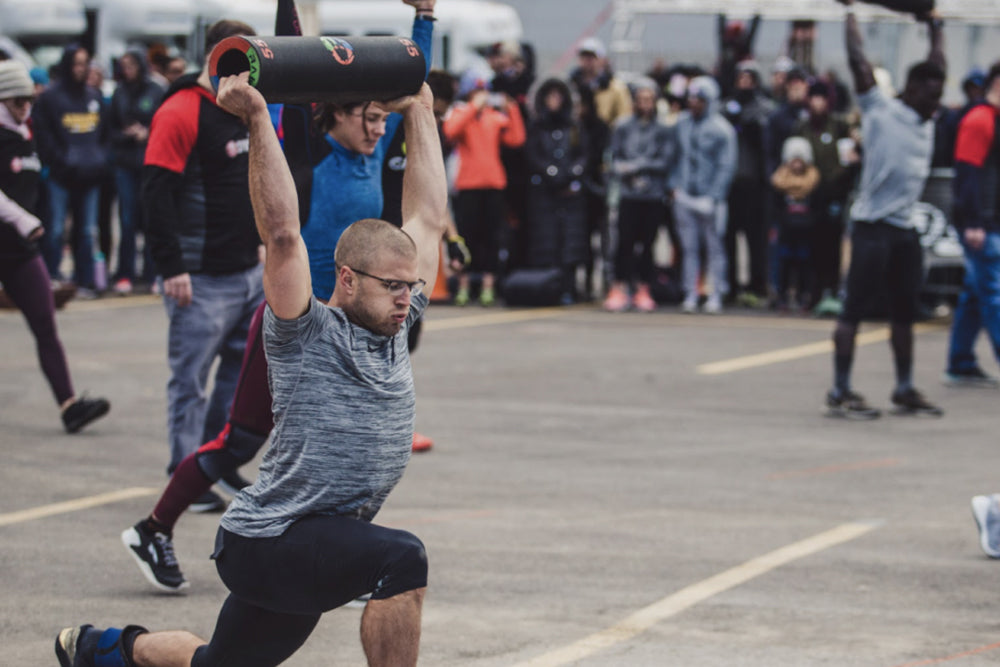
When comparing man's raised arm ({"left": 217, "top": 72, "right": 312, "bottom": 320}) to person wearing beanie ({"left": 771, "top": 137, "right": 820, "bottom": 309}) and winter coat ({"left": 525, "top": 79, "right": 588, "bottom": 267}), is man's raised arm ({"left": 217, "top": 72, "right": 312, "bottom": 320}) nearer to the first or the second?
person wearing beanie ({"left": 771, "top": 137, "right": 820, "bottom": 309})

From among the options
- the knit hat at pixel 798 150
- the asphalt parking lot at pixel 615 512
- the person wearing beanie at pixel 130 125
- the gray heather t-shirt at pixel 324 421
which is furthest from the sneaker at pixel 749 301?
the gray heather t-shirt at pixel 324 421

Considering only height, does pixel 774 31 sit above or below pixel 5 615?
above

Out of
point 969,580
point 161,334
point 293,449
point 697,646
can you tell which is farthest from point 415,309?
point 161,334

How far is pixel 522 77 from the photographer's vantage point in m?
16.1

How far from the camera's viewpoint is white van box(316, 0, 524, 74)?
23.7 meters

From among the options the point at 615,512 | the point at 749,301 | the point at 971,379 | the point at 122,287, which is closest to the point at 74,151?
the point at 122,287

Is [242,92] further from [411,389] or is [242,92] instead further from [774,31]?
[774,31]

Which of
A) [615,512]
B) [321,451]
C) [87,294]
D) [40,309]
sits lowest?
[87,294]

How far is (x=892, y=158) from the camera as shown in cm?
970

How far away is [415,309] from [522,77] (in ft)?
39.0

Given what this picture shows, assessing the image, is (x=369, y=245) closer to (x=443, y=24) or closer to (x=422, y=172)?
(x=422, y=172)

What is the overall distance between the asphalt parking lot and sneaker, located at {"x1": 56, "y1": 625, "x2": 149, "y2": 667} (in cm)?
47

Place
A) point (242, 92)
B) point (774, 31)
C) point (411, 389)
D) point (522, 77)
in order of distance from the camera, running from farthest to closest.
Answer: point (774, 31) → point (522, 77) → point (411, 389) → point (242, 92)

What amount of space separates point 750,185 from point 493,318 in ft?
8.98
